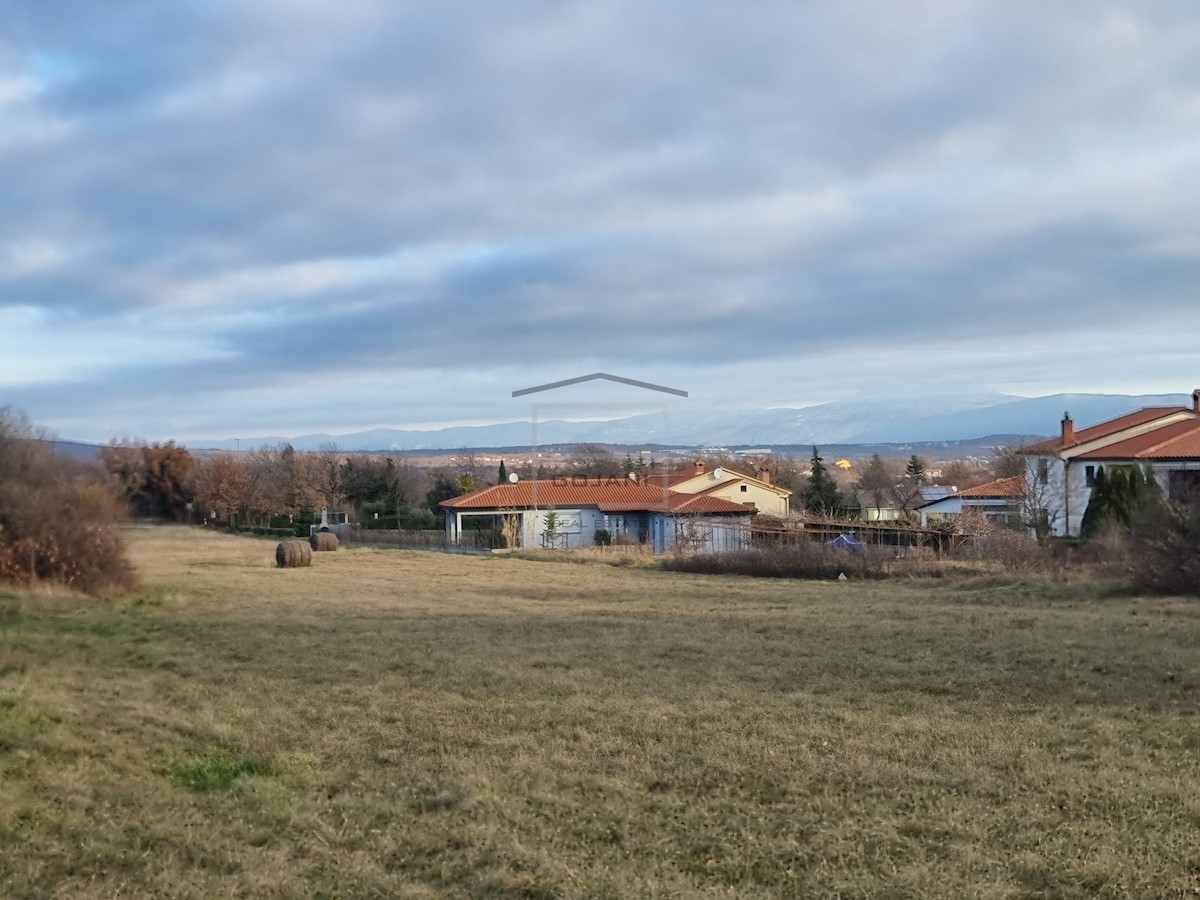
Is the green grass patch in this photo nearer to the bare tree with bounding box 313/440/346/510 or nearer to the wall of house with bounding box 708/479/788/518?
the wall of house with bounding box 708/479/788/518

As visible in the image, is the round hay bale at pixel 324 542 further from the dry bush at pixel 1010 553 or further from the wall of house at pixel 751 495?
the dry bush at pixel 1010 553

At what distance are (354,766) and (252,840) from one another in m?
1.34

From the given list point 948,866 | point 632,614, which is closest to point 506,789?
point 948,866

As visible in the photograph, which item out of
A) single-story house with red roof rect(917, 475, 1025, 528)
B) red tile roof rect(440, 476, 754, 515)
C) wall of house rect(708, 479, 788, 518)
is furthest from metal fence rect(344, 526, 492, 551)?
single-story house with red roof rect(917, 475, 1025, 528)

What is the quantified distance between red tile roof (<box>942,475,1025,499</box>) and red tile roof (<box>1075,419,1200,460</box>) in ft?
13.7

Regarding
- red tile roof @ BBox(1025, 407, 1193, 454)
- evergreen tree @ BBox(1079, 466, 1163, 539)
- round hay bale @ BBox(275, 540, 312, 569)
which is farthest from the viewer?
red tile roof @ BBox(1025, 407, 1193, 454)

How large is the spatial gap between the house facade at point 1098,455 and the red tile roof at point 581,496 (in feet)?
37.7

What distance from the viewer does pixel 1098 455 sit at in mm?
33000

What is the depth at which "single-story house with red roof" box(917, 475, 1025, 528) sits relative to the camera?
1355 inches

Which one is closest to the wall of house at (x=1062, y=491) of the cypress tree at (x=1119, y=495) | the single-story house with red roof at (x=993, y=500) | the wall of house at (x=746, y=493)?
the single-story house with red roof at (x=993, y=500)

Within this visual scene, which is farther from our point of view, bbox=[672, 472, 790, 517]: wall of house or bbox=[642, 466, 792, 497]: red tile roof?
bbox=[642, 466, 792, 497]: red tile roof

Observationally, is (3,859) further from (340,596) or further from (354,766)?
(340,596)

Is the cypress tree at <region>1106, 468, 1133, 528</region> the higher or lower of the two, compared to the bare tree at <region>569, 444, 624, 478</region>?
lower

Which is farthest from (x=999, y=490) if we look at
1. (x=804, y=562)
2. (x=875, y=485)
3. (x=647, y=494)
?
(x=804, y=562)
